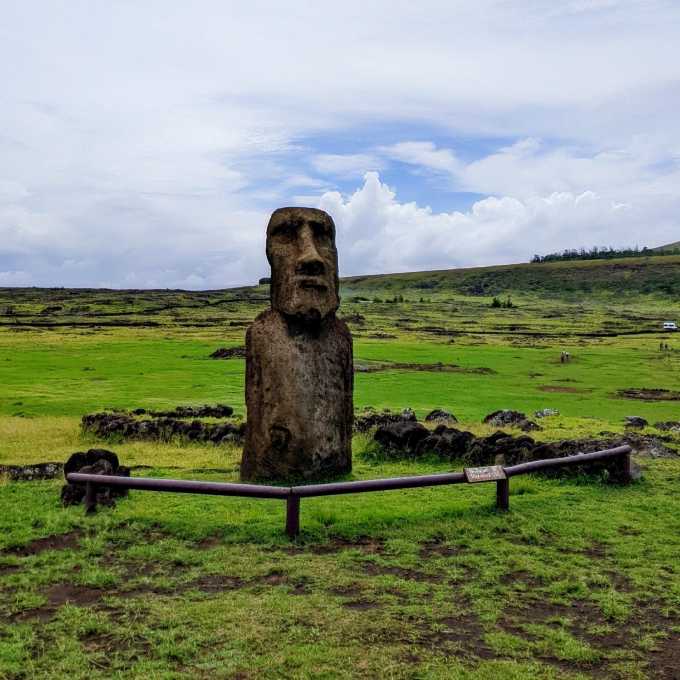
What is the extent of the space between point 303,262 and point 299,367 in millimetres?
1998

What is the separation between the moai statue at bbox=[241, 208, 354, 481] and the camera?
13891 mm

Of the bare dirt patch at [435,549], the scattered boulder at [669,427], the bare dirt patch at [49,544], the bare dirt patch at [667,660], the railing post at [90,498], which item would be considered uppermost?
the railing post at [90,498]

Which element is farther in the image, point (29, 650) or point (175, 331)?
point (175, 331)

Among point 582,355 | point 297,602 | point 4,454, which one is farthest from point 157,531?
point 582,355

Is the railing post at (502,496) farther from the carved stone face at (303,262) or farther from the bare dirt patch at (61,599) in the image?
the bare dirt patch at (61,599)

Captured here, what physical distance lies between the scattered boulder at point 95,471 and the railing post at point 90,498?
0.76 ft

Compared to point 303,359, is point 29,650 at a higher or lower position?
lower

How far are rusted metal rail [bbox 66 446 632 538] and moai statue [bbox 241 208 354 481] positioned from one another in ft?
9.08

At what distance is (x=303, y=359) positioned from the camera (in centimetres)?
1409

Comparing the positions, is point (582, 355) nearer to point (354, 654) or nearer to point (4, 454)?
point (4, 454)

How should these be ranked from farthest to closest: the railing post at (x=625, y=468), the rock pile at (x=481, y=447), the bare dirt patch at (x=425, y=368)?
1. the bare dirt patch at (x=425, y=368)
2. the rock pile at (x=481, y=447)
3. the railing post at (x=625, y=468)

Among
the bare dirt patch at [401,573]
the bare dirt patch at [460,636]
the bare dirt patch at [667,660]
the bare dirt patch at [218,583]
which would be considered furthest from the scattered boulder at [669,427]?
the bare dirt patch at [218,583]

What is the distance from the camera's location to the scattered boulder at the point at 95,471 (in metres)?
12.0

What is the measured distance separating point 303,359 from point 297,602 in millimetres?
6476
